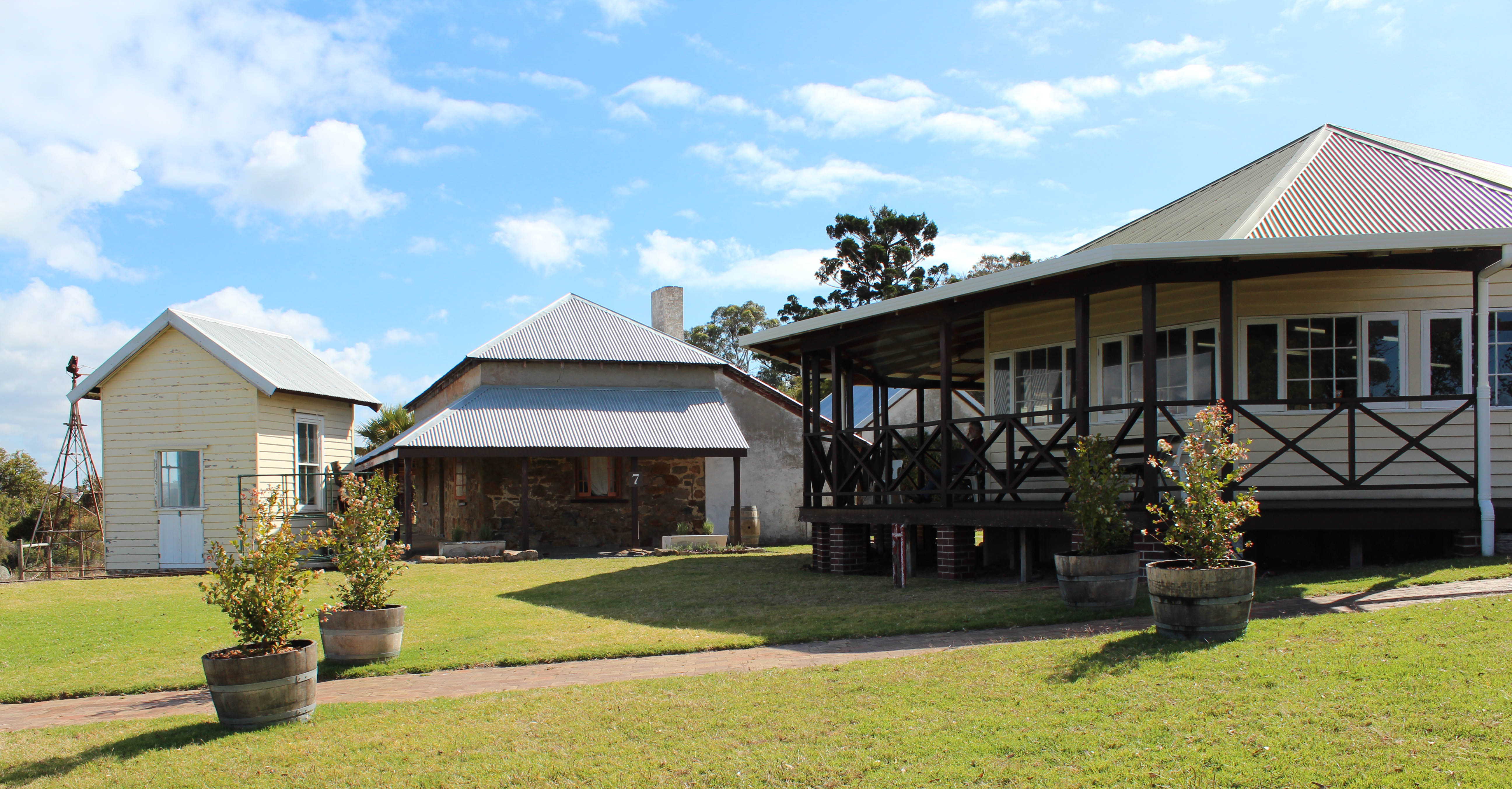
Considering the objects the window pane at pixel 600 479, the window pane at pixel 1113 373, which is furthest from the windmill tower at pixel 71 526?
the window pane at pixel 1113 373

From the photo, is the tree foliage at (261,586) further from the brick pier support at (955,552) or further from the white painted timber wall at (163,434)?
the white painted timber wall at (163,434)

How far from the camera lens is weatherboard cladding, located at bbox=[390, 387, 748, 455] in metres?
21.1

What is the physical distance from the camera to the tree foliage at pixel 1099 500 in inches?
340

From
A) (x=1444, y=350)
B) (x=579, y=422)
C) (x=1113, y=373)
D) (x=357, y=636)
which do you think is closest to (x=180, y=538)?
(x=579, y=422)

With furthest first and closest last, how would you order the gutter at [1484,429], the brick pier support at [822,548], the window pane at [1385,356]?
the brick pier support at [822,548]
the window pane at [1385,356]
the gutter at [1484,429]

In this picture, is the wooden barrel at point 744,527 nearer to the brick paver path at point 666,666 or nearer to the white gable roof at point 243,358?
the white gable roof at point 243,358

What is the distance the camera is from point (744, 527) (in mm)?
22141

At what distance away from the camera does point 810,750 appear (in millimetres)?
5312

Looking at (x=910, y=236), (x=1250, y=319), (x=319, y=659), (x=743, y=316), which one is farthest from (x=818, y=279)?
(x=319, y=659)

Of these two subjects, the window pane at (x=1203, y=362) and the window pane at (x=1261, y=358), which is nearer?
the window pane at (x=1261, y=358)

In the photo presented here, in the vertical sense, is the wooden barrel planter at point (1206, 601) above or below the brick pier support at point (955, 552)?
above

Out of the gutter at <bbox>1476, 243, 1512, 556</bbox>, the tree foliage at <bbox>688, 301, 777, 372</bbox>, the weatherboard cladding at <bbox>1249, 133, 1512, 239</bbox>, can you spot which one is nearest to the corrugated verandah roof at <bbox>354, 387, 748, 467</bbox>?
the weatherboard cladding at <bbox>1249, 133, 1512, 239</bbox>

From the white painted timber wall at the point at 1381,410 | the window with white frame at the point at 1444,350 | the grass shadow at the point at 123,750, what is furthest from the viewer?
the window with white frame at the point at 1444,350

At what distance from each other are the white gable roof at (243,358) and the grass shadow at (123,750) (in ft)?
46.3
